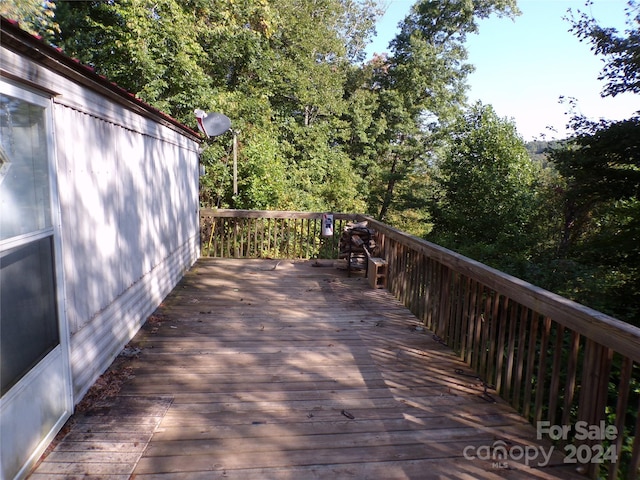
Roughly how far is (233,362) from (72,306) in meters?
1.22

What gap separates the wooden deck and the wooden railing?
0.17 metres

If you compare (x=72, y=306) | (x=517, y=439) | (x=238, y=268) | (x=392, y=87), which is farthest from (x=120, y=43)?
(x=392, y=87)

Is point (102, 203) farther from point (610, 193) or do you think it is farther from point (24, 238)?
point (610, 193)

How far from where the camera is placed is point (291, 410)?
2.48m

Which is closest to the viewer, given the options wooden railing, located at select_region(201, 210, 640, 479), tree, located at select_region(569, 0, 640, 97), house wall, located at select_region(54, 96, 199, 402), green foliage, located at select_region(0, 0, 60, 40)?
wooden railing, located at select_region(201, 210, 640, 479)

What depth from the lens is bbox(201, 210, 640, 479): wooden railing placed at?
1904 mm

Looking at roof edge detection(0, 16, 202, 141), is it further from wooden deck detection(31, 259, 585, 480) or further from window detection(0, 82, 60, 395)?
wooden deck detection(31, 259, 585, 480)

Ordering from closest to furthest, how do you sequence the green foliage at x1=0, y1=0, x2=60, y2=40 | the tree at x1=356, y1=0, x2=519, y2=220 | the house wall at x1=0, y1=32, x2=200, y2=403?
the house wall at x1=0, y1=32, x2=200, y2=403, the green foliage at x1=0, y1=0, x2=60, y2=40, the tree at x1=356, y1=0, x2=519, y2=220

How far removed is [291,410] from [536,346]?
7.97 feet

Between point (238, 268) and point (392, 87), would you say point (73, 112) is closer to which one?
point (238, 268)

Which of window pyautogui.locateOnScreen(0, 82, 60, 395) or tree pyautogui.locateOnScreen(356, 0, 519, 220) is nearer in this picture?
window pyautogui.locateOnScreen(0, 82, 60, 395)

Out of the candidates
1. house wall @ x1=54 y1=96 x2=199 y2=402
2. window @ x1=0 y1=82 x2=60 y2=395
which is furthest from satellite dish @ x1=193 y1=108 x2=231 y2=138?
window @ x1=0 y1=82 x2=60 y2=395

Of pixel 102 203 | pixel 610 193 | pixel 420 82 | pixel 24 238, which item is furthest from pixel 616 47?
pixel 420 82

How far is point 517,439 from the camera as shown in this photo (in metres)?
2.27
